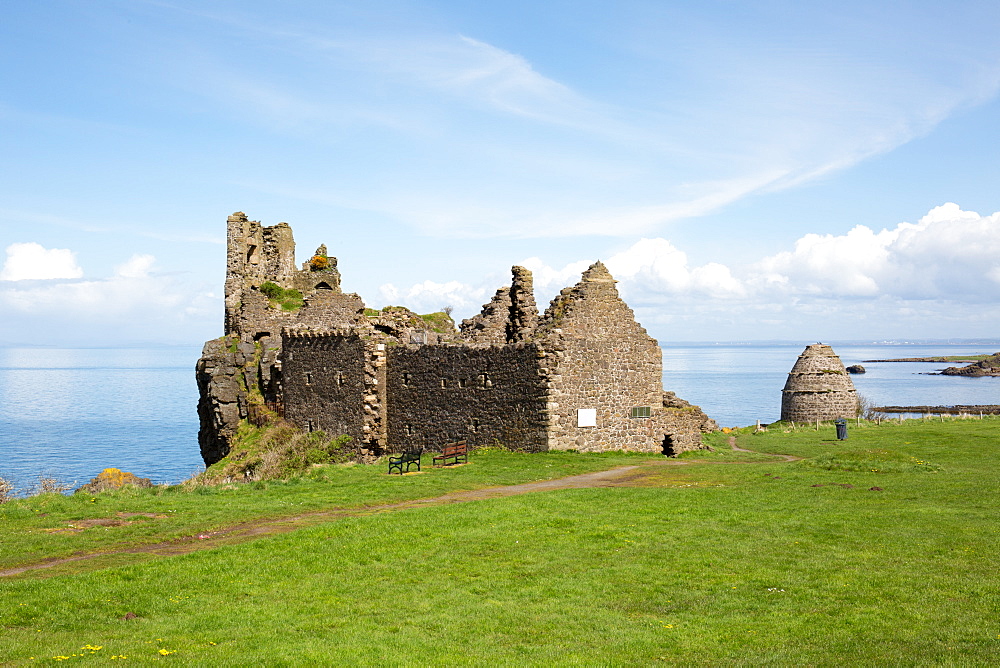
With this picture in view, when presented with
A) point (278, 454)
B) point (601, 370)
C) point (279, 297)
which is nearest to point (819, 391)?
point (601, 370)

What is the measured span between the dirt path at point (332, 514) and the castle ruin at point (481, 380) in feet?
11.0

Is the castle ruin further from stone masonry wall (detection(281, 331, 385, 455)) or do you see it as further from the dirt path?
the dirt path

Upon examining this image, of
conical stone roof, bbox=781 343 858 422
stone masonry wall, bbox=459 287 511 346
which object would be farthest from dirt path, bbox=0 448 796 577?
conical stone roof, bbox=781 343 858 422

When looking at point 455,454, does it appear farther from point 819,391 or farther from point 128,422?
point 128,422

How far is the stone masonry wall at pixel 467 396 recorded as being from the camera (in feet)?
96.3

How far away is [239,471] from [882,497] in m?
24.0

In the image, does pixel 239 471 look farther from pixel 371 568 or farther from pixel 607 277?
pixel 371 568

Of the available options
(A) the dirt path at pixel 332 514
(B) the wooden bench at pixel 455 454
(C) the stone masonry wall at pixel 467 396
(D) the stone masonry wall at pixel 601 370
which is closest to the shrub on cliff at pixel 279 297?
(C) the stone masonry wall at pixel 467 396

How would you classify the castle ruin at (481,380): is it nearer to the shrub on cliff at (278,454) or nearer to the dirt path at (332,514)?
the shrub on cliff at (278,454)

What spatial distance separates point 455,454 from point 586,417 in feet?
17.2

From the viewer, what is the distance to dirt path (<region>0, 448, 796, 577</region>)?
1526 centimetres

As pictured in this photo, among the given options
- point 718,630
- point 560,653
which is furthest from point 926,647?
point 560,653

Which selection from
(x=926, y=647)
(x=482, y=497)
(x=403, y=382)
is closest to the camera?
(x=926, y=647)

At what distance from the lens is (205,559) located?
1435 cm
